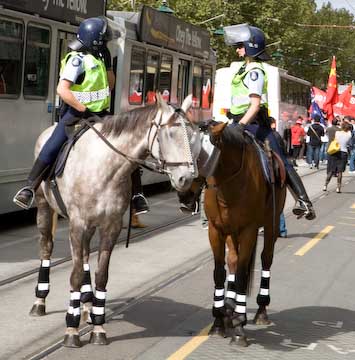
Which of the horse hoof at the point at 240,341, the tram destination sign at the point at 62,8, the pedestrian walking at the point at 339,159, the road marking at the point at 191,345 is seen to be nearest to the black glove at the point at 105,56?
the road marking at the point at 191,345

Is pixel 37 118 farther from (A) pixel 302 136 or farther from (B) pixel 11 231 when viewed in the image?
(A) pixel 302 136

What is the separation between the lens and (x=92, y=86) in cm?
662

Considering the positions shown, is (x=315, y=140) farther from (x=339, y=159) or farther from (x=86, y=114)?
(x=86, y=114)

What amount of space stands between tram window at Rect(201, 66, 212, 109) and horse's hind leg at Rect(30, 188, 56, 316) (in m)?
14.0

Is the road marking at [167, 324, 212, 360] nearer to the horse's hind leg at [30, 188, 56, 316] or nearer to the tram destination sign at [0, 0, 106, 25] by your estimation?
the horse's hind leg at [30, 188, 56, 316]

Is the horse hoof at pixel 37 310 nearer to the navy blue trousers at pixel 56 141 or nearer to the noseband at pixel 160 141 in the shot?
the navy blue trousers at pixel 56 141

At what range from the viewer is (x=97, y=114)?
670cm

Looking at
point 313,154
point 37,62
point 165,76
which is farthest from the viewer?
point 313,154

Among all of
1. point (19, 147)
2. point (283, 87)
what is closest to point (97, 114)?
point (19, 147)

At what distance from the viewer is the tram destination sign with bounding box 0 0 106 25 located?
1145cm

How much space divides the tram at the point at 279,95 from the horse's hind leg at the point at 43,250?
77.7 feet

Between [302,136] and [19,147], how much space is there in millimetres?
23230

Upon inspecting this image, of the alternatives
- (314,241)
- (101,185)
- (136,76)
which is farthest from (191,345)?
(136,76)

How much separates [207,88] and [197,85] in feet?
2.98
